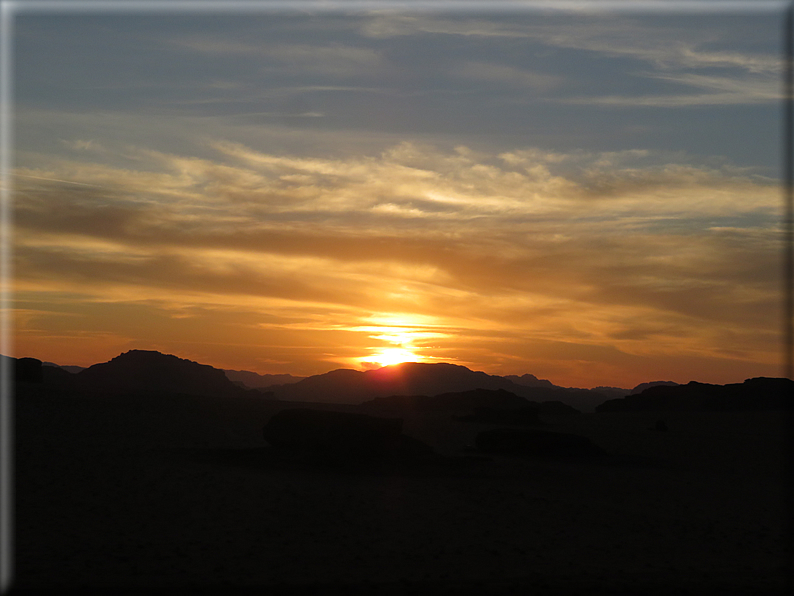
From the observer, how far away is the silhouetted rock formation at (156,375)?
86000 mm

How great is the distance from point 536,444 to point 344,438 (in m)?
9.26

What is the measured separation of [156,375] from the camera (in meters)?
91.4

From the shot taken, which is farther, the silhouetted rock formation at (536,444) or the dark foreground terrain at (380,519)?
the silhouetted rock formation at (536,444)

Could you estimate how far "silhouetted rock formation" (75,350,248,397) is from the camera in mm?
86000

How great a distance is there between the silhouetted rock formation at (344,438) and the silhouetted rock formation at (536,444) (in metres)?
4.45

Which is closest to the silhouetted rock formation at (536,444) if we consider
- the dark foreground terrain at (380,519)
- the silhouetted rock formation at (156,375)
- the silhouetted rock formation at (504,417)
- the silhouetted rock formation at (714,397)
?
the dark foreground terrain at (380,519)

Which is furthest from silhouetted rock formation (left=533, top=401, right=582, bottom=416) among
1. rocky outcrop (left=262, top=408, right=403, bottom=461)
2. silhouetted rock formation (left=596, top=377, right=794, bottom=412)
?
rocky outcrop (left=262, top=408, right=403, bottom=461)

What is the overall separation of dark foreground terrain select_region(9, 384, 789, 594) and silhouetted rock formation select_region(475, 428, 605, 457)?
3.44 feet

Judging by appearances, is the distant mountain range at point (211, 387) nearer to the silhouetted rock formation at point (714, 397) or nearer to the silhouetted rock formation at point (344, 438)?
the silhouetted rock formation at point (714, 397)

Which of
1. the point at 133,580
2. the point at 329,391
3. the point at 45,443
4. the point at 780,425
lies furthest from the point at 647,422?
the point at 329,391

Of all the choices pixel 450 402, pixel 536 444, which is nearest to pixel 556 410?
pixel 450 402

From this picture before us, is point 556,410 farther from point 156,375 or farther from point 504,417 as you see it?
point 156,375

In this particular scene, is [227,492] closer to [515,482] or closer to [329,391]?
[515,482]

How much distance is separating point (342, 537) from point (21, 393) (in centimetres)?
2710
